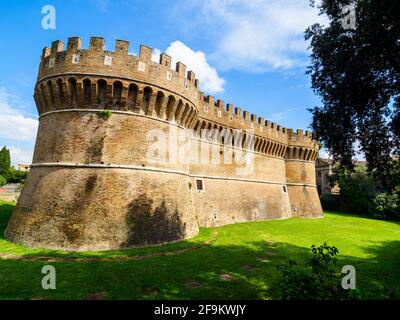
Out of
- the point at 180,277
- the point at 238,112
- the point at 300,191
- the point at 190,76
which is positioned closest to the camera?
the point at 180,277

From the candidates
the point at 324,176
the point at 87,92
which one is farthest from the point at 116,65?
the point at 324,176

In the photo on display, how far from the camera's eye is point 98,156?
1388 centimetres

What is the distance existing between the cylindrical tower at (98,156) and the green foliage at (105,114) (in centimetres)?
6

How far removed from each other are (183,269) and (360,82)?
10871mm

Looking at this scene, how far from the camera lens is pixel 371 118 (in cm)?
1172

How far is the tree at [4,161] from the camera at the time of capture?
5988cm

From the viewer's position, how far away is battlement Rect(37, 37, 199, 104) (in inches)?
551

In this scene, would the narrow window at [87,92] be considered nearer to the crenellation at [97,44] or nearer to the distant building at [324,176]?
the crenellation at [97,44]

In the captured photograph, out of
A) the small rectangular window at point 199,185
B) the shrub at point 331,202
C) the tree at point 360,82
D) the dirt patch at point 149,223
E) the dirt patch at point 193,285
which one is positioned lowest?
the dirt patch at point 193,285

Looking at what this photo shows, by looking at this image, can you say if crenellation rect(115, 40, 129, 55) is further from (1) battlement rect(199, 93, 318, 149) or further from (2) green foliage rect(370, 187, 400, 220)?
(2) green foliage rect(370, 187, 400, 220)

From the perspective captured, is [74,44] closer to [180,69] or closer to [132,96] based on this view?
[132,96]

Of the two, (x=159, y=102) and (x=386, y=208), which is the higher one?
(x=159, y=102)

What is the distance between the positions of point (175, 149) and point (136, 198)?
14.7 feet

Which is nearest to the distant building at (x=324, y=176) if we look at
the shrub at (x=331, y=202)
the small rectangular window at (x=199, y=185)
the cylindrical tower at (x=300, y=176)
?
the shrub at (x=331, y=202)
